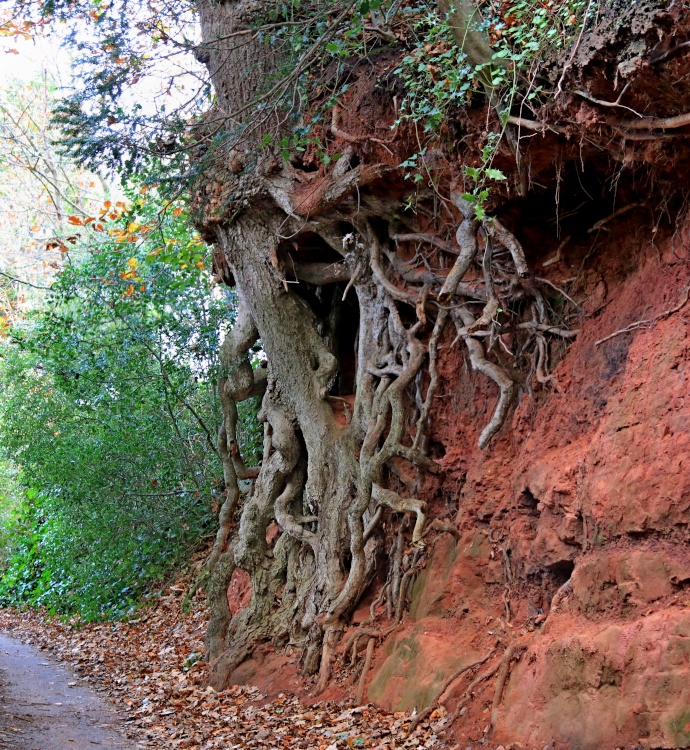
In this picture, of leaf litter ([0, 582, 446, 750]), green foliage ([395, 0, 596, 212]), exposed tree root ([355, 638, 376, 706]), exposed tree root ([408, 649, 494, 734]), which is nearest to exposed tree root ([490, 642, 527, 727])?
exposed tree root ([408, 649, 494, 734])

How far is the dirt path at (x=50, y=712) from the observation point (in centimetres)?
617

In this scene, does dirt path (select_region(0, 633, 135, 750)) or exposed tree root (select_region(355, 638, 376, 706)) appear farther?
exposed tree root (select_region(355, 638, 376, 706))

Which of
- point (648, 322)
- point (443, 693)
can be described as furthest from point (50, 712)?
point (648, 322)

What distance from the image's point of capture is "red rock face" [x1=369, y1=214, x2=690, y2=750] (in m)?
4.62

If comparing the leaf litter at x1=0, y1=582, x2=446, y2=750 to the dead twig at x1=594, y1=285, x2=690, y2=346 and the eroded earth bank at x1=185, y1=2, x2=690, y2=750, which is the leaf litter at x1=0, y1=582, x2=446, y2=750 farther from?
the dead twig at x1=594, y1=285, x2=690, y2=346

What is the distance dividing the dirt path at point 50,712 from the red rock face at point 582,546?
7.87 feet

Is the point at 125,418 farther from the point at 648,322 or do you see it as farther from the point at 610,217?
the point at 648,322

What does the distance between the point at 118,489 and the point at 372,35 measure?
8273mm

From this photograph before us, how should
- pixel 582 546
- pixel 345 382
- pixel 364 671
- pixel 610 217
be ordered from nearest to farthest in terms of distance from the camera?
pixel 582 546 < pixel 610 217 < pixel 364 671 < pixel 345 382

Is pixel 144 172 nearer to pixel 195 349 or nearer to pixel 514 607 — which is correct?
pixel 195 349

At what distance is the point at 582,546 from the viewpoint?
5.45 m

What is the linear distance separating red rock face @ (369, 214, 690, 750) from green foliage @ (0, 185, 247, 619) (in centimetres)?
616

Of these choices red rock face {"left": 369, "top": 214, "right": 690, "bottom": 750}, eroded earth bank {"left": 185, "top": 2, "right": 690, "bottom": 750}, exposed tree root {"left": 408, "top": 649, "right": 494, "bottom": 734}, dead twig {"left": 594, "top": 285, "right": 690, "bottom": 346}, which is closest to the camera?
red rock face {"left": 369, "top": 214, "right": 690, "bottom": 750}

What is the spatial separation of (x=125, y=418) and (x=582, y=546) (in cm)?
880
